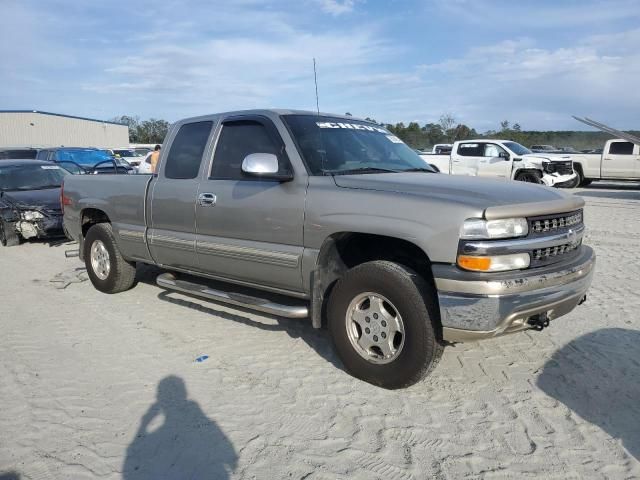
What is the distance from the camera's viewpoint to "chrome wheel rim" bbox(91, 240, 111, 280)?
6.16 metres

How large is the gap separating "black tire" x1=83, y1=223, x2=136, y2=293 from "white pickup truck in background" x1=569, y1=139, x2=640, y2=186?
17.9 meters

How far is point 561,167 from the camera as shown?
1748 cm

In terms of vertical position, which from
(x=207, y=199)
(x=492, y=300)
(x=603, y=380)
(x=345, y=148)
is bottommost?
(x=603, y=380)

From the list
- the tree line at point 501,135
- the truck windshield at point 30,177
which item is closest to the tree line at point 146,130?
the tree line at point 501,135

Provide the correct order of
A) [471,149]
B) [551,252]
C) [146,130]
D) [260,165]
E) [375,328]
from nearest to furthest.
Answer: [551,252] < [375,328] < [260,165] < [471,149] < [146,130]

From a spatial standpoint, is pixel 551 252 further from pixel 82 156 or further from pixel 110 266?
pixel 82 156

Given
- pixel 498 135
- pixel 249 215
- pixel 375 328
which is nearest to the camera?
pixel 375 328

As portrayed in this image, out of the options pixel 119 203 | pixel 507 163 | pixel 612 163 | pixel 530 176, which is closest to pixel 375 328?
pixel 119 203

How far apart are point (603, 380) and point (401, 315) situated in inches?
62.5

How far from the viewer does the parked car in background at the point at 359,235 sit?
320 centimetres

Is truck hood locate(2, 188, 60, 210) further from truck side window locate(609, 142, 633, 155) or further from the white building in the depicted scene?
the white building

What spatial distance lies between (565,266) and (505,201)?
2.21ft

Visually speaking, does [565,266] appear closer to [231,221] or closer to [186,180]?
[231,221]

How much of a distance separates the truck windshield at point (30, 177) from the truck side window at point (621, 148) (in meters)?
18.5
